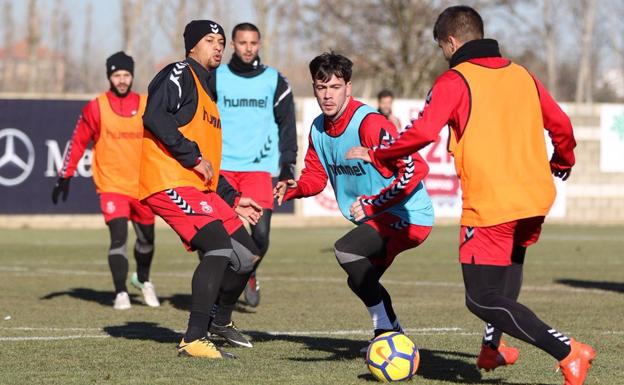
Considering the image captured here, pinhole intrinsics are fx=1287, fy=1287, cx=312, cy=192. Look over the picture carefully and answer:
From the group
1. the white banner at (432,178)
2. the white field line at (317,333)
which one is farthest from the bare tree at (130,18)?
the white field line at (317,333)

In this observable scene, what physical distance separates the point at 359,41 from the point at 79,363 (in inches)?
1363

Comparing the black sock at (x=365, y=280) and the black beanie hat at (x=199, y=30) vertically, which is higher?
the black beanie hat at (x=199, y=30)

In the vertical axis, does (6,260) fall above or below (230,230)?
below

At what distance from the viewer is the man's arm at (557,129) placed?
6.90 metres

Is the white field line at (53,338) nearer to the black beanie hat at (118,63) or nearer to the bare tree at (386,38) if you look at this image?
the black beanie hat at (118,63)

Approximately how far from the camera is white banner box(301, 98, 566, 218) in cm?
2519

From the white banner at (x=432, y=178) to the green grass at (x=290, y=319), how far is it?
497 centimetres

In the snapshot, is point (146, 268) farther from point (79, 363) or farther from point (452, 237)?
point (452, 237)

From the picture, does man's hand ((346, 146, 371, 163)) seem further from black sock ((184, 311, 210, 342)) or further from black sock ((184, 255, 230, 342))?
black sock ((184, 311, 210, 342))

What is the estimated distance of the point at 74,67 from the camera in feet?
189

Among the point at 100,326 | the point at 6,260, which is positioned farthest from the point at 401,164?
the point at 6,260

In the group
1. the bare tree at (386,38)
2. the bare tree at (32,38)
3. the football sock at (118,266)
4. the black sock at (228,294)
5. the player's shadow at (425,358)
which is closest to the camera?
the player's shadow at (425,358)

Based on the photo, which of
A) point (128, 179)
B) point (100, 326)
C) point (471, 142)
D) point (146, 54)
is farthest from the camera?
point (146, 54)

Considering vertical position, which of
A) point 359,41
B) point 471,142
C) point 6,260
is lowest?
point 6,260
